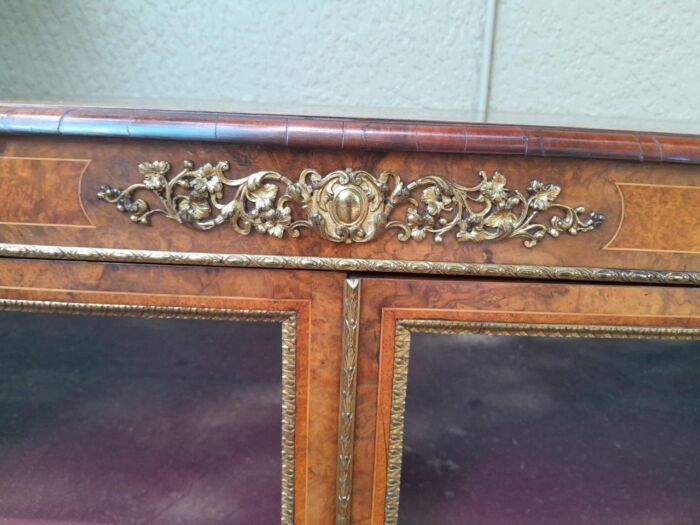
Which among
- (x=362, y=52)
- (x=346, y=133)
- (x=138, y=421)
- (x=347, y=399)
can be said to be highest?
(x=362, y=52)

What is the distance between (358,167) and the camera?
37 centimetres

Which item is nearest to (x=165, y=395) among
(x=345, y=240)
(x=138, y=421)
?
(x=138, y=421)

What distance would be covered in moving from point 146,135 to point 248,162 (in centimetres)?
8

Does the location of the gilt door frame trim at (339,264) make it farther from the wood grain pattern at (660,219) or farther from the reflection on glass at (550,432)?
the reflection on glass at (550,432)

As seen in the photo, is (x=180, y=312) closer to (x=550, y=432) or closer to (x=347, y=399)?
(x=347, y=399)

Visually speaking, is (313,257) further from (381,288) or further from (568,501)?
(568,501)

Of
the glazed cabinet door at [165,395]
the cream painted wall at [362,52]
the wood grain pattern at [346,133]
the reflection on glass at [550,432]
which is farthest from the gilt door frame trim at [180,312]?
the cream painted wall at [362,52]

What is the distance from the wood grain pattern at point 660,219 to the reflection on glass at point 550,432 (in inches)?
13.7

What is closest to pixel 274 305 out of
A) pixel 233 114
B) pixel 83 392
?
pixel 233 114

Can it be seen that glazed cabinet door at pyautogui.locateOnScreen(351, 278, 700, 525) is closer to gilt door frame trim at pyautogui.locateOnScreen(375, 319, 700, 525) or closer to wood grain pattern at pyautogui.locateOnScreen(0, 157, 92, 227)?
gilt door frame trim at pyautogui.locateOnScreen(375, 319, 700, 525)

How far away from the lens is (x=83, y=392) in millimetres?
771

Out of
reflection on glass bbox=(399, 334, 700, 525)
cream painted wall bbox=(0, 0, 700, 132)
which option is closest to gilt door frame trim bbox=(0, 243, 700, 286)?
reflection on glass bbox=(399, 334, 700, 525)

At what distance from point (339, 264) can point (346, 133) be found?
0.11m

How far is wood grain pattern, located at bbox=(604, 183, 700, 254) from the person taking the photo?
0.38 m
